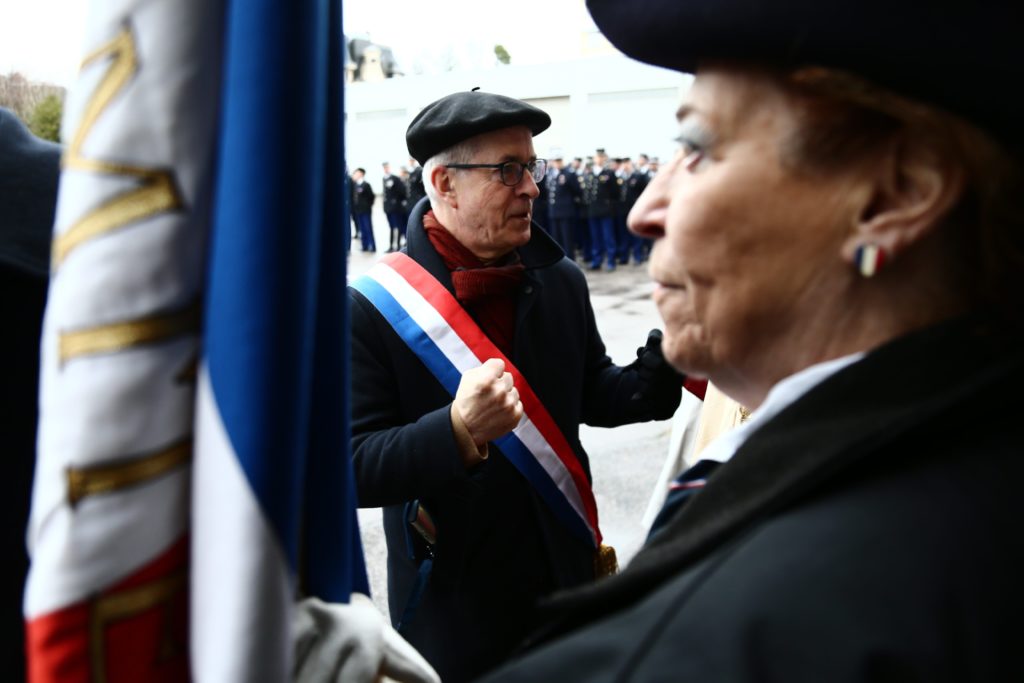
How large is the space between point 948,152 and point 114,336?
775mm

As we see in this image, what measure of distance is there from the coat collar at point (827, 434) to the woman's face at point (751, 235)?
9 centimetres

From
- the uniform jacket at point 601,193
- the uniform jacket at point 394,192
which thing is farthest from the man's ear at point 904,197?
the uniform jacket at point 394,192

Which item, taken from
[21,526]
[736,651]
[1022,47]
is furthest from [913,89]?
[21,526]

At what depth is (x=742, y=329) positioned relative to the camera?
91 centimetres

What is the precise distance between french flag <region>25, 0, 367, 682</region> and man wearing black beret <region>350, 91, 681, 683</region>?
1155 millimetres

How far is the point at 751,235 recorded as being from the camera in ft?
2.82

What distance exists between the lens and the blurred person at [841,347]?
0.67m

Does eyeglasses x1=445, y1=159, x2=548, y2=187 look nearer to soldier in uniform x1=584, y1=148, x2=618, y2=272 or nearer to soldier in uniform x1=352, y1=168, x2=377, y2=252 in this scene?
soldier in uniform x1=584, y1=148, x2=618, y2=272

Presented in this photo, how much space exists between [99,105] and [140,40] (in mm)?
65

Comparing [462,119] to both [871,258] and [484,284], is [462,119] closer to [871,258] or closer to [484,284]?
[484,284]

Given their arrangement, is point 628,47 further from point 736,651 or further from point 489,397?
point 489,397

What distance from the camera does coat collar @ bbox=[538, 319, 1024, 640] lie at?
0.74 m

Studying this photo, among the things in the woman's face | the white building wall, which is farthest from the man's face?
the white building wall

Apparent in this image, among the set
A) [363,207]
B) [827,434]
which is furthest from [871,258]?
[363,207]
